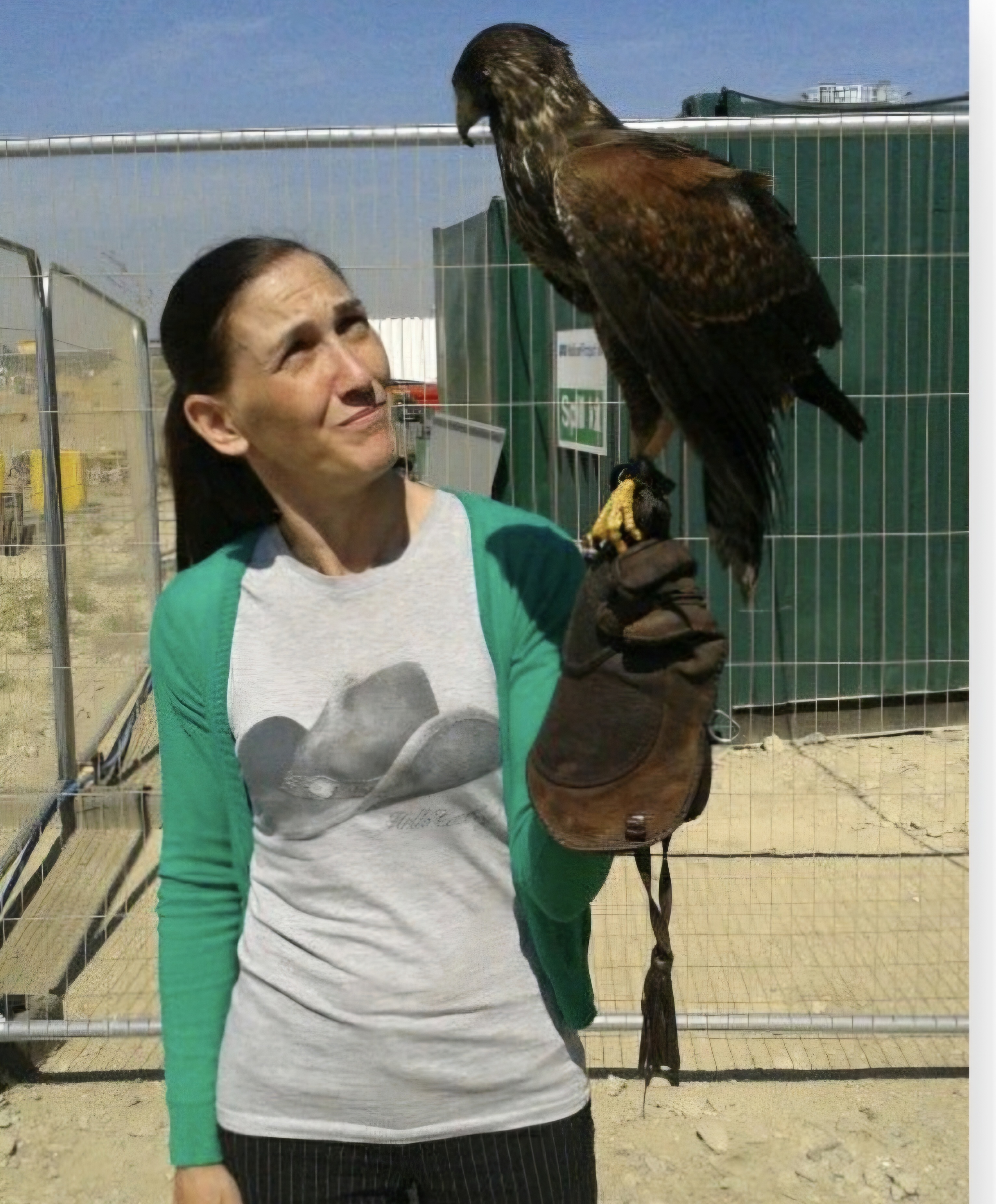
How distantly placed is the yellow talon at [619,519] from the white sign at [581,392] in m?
3.32

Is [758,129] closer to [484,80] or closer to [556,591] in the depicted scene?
[484,80]

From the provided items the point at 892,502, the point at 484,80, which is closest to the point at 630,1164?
the point at 484,80

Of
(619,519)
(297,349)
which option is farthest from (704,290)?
(297,349)

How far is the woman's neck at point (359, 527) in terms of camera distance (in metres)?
1.89

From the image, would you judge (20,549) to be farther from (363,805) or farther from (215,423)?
(363,805)

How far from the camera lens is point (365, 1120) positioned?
179 centimetres

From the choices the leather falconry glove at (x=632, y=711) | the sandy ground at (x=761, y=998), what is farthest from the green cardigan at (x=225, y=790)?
the sandy ground at (x=761, y=998)

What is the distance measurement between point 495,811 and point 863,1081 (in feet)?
10.7

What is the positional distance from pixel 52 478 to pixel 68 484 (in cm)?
31

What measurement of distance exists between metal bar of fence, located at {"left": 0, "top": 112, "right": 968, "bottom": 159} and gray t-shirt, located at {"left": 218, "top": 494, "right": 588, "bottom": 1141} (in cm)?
302

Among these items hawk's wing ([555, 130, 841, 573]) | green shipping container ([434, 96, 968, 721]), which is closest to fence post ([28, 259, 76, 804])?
green shipping container ([434, 96, 968, 721])

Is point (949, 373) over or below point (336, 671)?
over

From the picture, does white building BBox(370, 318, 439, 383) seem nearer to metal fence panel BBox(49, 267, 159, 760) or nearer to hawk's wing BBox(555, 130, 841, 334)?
metal fence panel BBox(49, 267, 159, 760)

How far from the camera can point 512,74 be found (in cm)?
266
